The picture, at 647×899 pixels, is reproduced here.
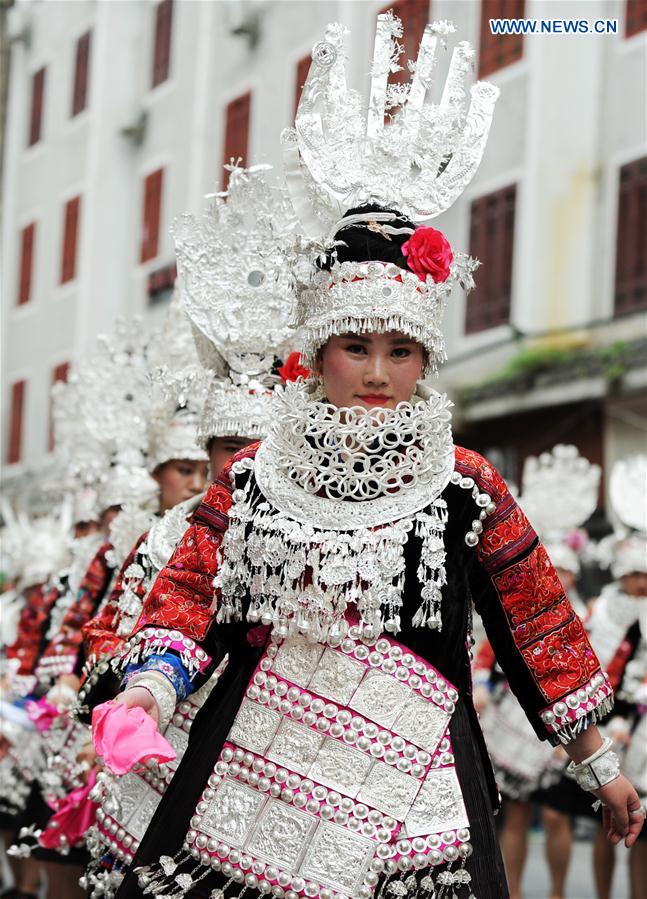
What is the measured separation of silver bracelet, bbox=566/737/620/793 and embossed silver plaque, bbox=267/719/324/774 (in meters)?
0.58

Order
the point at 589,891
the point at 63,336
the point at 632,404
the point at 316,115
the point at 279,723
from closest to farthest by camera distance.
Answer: the point at 279,723, the point at 316,115, the point at 589,891, the point at 632,404, the point at 63,336

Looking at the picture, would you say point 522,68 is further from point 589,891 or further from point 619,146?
point 589,891

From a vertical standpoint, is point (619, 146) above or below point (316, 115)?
above

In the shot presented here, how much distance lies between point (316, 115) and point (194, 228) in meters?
1.55

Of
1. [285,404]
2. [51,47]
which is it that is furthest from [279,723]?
[51,47]

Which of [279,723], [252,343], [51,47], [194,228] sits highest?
[51,47]

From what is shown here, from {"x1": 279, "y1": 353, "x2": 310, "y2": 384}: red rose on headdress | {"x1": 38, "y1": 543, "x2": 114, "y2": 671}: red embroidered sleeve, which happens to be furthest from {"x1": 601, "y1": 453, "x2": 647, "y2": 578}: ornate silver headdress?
{"x1": 279, "y1": 353, "x2": 310, "y2": 384}: red rose on headdress

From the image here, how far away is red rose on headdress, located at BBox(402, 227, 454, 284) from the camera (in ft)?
12.3

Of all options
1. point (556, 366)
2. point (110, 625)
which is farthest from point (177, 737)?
point (556, 366)

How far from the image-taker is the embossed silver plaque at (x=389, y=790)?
11.5 feet

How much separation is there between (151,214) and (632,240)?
9.44 m

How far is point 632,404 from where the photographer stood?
16.1 meters

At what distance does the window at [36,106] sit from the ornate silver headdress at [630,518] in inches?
819

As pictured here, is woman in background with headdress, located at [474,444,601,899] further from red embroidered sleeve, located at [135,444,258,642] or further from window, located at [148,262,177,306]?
window, located at [148,262,177,306]
